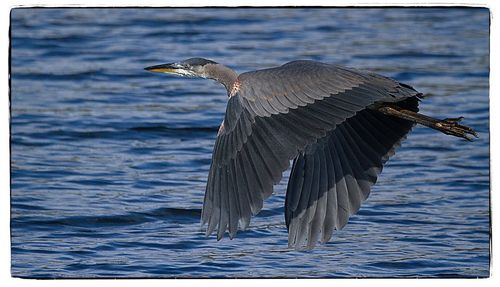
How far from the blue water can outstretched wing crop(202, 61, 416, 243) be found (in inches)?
24.5

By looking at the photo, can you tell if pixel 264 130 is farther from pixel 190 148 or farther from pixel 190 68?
pixel 190 148

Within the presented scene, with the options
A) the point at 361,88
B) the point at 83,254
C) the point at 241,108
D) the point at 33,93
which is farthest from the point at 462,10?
the point at 33,93

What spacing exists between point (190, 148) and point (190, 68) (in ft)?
4.55

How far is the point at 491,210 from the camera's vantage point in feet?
18.9

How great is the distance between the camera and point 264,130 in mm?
5355

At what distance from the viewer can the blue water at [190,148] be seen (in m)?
6.11

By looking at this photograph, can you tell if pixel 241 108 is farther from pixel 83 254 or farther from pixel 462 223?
pixel 462 223

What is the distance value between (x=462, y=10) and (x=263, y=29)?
141 inches

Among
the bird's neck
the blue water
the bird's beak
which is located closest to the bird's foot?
A: the blue water

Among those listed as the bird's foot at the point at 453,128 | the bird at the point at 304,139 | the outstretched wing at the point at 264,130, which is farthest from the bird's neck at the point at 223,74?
the bird's foot at the point at 453,128

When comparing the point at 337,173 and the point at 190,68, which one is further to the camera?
the point at 190,68

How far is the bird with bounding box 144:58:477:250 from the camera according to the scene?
5.29m

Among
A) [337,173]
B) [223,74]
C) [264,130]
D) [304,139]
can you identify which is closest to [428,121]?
[337,173]

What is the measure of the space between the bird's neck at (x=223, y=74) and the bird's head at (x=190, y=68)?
0.04 metres
